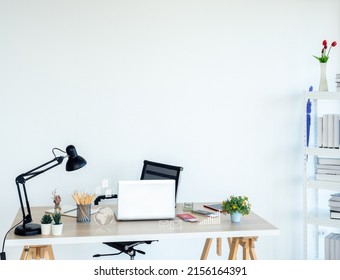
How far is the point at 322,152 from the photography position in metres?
4.21

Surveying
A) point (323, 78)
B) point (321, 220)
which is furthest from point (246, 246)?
point (323, 78)

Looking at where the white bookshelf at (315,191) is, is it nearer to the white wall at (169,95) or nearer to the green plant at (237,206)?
the white wall at (169,95)

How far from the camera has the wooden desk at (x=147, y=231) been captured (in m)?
2.83

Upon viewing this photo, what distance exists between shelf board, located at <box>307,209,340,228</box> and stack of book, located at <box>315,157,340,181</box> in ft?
1.11

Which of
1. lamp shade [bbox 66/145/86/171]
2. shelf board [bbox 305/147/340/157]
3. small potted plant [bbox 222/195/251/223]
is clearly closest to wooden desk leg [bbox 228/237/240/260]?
small potted plant [bbox 222/195/251/223]

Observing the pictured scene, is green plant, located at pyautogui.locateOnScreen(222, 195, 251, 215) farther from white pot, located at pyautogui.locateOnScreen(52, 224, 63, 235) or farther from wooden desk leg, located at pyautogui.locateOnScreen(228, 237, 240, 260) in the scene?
white pot, located at pyautogui.locateOnScreen(52, 224, 63, 235)

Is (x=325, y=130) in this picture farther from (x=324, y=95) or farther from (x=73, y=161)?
(x=73, y=161)

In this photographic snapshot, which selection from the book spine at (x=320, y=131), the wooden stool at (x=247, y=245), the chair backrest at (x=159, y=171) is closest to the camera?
the wooden stool at (x=247, y=245)

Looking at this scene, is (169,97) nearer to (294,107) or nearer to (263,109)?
(263,109)

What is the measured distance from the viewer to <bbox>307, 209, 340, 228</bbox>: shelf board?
419 cm

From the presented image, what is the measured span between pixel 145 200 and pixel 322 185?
178 cm

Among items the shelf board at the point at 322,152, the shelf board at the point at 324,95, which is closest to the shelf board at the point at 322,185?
the shelf board at the point at 322,152

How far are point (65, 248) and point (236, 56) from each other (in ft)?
7.36
